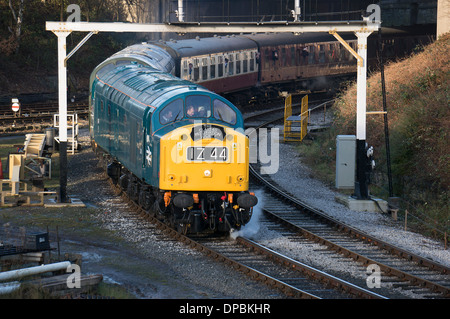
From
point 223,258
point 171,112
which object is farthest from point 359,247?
point 171,112

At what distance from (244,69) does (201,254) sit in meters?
25.2

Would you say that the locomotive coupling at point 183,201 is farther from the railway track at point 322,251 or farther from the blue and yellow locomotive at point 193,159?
the railway track at point 322,251

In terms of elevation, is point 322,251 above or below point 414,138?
below

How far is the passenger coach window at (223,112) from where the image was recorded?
15781 mm

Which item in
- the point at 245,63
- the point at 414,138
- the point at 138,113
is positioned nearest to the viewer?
the point at 138,113

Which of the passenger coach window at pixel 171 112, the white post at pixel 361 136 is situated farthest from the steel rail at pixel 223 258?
the white post at pixel 361 136

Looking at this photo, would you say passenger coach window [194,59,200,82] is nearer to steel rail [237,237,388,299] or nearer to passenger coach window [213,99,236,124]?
passenger coach window [213,99,236,124]

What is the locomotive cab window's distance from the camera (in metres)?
15.8

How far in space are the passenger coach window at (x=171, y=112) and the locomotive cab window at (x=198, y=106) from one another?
175 millimetres

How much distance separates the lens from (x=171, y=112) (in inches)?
623

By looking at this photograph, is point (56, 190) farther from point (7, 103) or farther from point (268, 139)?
point (7, 103)

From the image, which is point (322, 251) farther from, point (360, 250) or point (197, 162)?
point (197, 162)

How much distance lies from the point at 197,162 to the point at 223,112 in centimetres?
134

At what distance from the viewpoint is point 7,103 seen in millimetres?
39906
